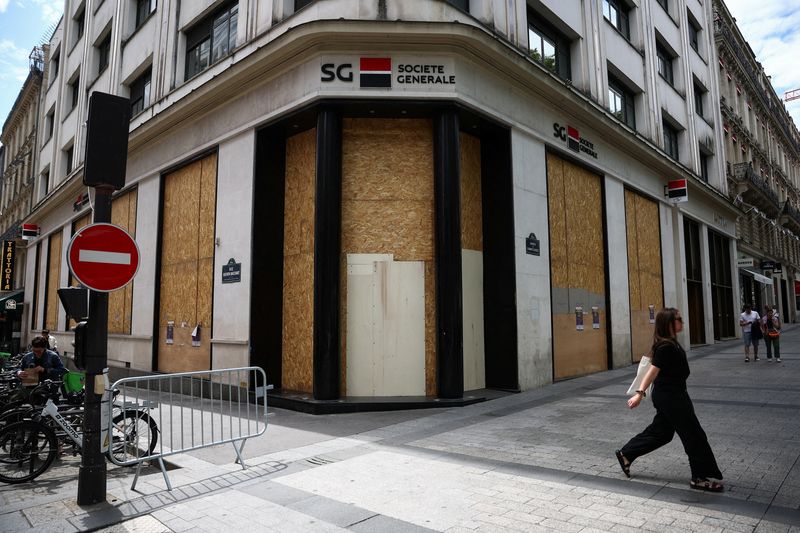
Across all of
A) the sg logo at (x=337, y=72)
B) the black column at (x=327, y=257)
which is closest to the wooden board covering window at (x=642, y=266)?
the black column at (x=327, y=257)

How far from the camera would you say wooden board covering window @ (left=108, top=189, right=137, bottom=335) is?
55.9ft

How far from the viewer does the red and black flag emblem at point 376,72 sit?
34.4 feet

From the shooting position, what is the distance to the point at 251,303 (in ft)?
37.7

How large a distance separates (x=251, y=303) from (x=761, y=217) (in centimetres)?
3824

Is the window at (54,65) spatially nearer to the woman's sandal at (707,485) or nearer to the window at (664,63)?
the window at (664,63)

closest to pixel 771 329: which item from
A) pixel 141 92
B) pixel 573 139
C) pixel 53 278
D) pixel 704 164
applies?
pixel 573 139

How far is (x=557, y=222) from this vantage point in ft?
45.2

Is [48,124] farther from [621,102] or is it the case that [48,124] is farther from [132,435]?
[132,435]

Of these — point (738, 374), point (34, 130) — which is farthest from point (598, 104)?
point (34, 130)

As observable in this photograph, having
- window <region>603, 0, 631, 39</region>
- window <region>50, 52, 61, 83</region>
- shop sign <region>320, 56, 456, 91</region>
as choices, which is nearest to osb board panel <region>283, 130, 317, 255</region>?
shop sign <region>320, 56, 456, 91</region>

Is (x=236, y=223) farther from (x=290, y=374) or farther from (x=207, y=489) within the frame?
(x=207, y=489)

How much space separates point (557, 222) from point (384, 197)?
17.6 feet

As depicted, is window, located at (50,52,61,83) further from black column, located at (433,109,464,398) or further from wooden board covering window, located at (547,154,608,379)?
wooden board covering window, located at (547,154,608,379)

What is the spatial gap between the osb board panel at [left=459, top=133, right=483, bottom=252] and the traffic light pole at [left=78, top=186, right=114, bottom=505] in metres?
7.64
